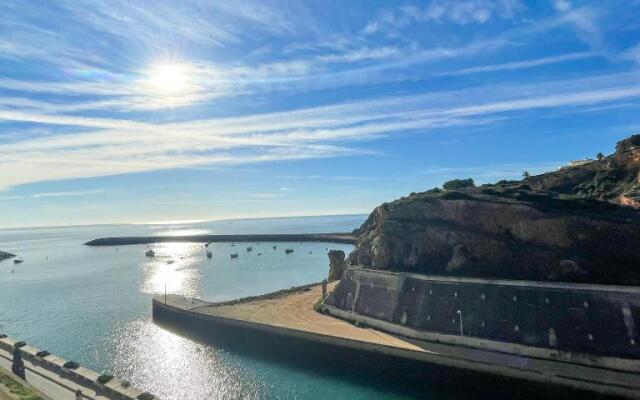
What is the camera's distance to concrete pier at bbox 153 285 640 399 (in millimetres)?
29922

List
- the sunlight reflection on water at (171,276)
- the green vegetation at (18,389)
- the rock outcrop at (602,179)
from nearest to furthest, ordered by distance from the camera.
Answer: the green vegetation at (18,389), the rock outcrop at (602,179), the sunlight reflection on water at (171,276)

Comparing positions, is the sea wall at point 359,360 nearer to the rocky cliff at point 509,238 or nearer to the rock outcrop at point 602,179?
the rocky cliff at point 509,238

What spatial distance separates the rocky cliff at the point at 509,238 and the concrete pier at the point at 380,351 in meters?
9.27

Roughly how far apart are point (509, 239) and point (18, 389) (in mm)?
43115

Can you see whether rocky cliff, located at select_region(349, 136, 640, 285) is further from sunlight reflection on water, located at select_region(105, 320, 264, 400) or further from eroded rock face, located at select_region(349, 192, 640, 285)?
sunlight reflection on water, located at select_region(105, 320, 264, 400)

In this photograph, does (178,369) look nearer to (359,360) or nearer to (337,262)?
(359,360)

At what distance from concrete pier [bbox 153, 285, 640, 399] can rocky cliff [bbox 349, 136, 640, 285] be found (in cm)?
927

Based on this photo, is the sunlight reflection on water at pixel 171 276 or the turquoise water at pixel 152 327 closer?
the turquoise water at pixel 152 327

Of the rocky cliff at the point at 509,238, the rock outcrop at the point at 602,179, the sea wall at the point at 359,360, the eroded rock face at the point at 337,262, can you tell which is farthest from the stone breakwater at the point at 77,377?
the rock outcrop at the point at 602,179

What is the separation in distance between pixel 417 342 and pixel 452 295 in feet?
18.1

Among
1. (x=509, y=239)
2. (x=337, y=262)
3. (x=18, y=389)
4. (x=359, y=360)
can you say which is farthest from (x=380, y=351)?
(x=337, y=262)

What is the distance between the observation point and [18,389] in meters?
25.0

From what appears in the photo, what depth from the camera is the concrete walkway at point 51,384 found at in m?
28.4

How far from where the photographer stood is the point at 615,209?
44.9 meters
